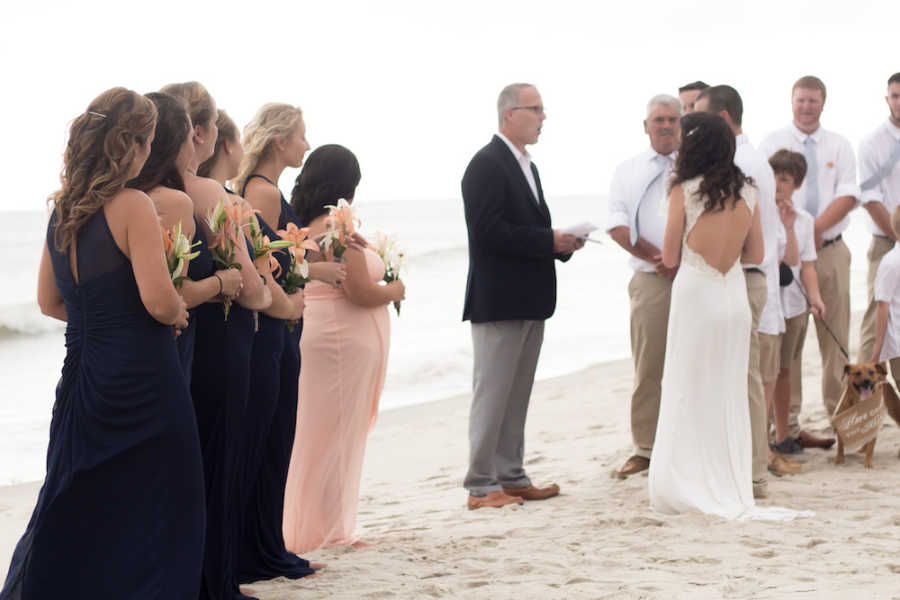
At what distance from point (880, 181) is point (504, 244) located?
3371 millimetres

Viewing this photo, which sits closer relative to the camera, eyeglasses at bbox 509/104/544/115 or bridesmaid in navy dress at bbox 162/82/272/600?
bridesmaid in navy dress at bbox 162/82/272/600

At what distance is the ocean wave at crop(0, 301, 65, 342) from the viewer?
19.0 metres

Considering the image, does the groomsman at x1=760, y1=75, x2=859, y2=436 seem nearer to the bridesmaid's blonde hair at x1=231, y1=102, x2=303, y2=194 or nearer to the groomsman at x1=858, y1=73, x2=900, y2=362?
the groomsman at x1=858, y1=73, x2=900, y2=362

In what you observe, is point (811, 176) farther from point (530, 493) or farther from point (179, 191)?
point (179, 191)

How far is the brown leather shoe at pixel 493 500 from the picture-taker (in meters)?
5.86

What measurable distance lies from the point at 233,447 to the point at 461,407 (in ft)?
22.3

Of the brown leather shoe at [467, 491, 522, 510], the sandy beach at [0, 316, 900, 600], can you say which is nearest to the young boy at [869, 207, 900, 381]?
the sandy beach at [0, 316, 900, 600]

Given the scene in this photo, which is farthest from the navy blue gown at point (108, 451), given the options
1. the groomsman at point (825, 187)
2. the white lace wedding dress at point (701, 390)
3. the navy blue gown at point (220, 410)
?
the groomsman at point (825, 187)

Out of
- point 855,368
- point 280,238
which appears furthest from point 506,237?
point 855,368

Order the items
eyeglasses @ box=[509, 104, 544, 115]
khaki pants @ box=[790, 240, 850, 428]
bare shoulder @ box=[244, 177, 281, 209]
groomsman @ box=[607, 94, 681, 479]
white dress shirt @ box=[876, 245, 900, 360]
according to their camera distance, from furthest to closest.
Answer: khaki pants @ box=[790, 240, 850, 428] → white dress shirt @ box=[876, 245, 900, 360] → groomsman @ box=[607, 94, 681, 479] → eyeglasses @ box=[509, 104, 544, 115] → bare shoulder @ box=[244, 177, 281, 209]

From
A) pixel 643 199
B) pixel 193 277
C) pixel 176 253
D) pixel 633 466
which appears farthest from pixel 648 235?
pixel 176 253

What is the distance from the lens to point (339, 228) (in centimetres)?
475

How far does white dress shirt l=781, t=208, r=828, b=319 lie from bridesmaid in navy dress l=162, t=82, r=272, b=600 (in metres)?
4.05

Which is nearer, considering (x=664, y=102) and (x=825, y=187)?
(x=664, y=102)
